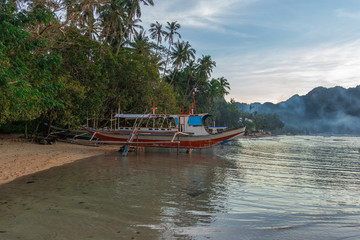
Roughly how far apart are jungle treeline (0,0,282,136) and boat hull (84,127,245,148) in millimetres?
2570

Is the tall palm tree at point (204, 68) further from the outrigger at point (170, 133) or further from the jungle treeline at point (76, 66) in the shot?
the outrigger at point (170, 133)

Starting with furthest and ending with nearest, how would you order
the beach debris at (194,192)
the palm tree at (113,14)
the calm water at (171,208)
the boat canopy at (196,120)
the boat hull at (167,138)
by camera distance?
the palm tree at (113,14) < the boat canopy at (196,120) < the boat hull at (167,138) < the beach debris at (194,192) < the calm water at (171,208)

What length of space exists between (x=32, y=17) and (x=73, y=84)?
8.59 meters

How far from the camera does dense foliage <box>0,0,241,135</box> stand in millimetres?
9922

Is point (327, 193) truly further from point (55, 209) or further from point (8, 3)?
point (8, 3)

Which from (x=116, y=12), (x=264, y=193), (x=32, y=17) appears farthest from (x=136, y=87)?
(x=264, y=193)

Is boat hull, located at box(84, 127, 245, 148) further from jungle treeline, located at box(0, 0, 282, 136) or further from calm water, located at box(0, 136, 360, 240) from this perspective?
calm water, located at box(0, 136, 360, 240)

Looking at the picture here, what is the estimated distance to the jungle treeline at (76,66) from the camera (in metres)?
9.94

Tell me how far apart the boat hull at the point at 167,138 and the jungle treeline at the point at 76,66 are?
8.43 feet

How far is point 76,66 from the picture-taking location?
66.6ft

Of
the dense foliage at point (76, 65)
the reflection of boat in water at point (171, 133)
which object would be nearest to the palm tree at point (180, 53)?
the dense foliage at point (76, 65)

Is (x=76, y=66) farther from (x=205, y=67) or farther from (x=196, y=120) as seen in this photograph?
(x=205, y=67)

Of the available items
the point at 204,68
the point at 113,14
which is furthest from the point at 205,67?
the point at 113,14

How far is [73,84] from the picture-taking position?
18.1 metres
